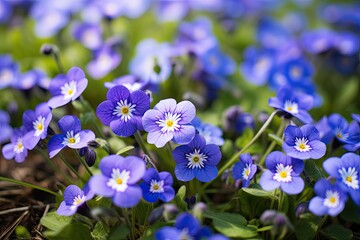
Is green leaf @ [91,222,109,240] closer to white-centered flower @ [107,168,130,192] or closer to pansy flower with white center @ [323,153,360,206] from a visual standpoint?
white-centered flower @ [107,168,130,192]

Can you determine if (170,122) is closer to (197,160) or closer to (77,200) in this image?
(197,160)

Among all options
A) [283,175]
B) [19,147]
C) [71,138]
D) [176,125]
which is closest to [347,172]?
[283,175]

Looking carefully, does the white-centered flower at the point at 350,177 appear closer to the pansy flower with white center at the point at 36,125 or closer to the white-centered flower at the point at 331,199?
the white-centered flower at the point at 331,199

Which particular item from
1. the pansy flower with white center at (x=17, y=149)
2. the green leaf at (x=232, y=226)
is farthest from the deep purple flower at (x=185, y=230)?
the pansy flower with white center at (x=17, y=149)

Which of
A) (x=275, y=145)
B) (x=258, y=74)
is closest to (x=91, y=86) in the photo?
(x=258, y=74)

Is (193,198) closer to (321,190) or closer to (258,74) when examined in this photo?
(321,190)

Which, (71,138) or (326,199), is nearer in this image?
(326,199)
